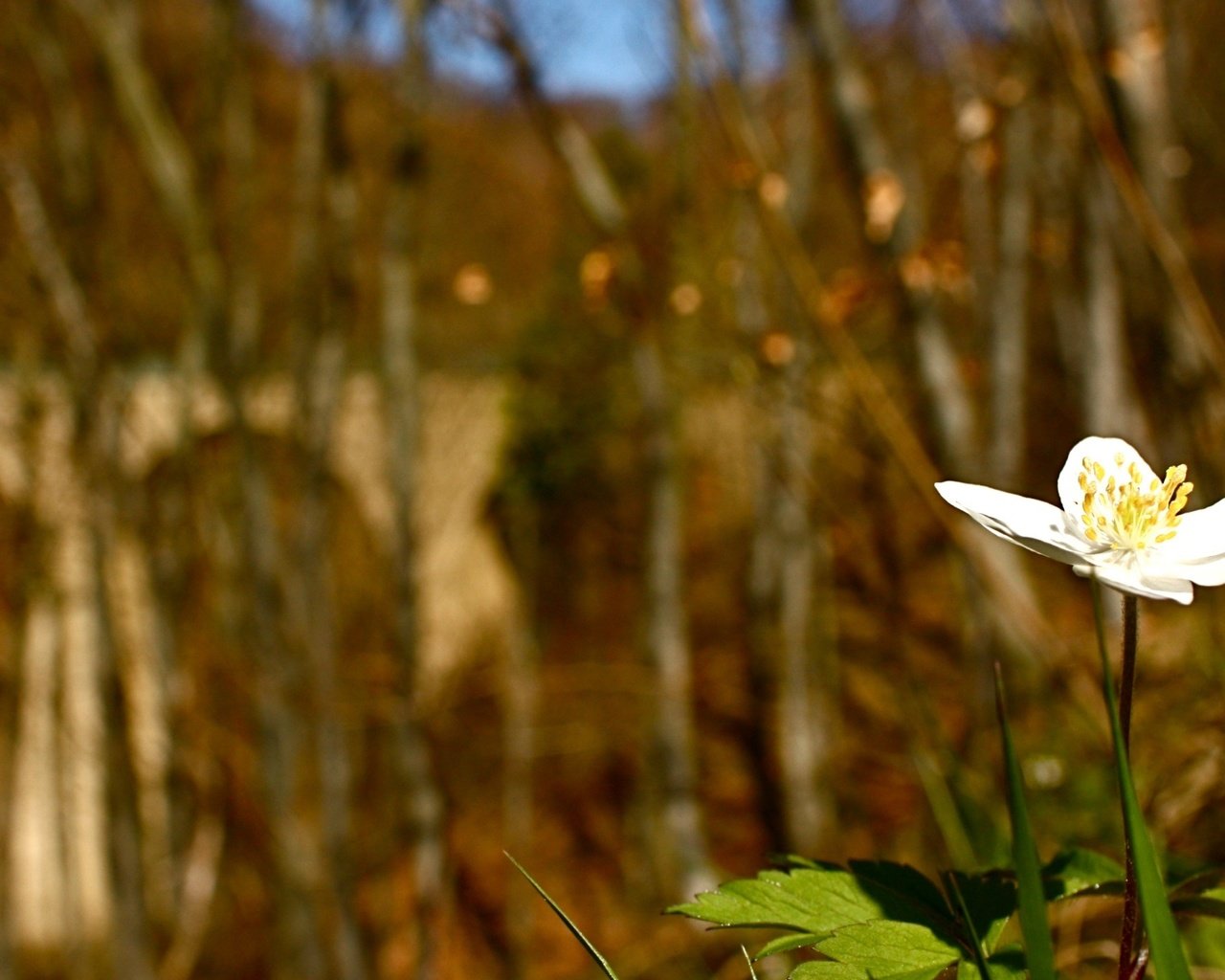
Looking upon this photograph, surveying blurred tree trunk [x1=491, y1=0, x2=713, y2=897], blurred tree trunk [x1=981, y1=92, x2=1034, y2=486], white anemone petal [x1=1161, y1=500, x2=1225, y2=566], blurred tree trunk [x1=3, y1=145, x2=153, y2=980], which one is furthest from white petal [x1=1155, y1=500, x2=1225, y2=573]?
blurred tree trunk [x1=981, y1=92, x2=1034, y2=486]

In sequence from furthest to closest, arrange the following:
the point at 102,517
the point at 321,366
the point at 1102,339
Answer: the point at 102,517, the point at 321,366, the point at 1102,339

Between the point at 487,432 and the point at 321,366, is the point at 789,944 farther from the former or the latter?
the point at 487,432

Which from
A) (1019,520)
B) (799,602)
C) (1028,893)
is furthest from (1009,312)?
(1028,893)

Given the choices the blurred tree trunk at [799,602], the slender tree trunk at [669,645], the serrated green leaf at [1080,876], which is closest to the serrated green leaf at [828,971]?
the serrated green leaf at [1080,876]

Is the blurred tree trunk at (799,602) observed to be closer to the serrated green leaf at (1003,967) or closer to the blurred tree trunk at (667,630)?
the blurred tree trunk at (667,630)

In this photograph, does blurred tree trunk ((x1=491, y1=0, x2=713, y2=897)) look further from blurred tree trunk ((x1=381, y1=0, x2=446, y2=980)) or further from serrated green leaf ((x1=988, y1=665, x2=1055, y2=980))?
serrated green leaf ((x1=988, y1=665, x2=1055, y2=980))
